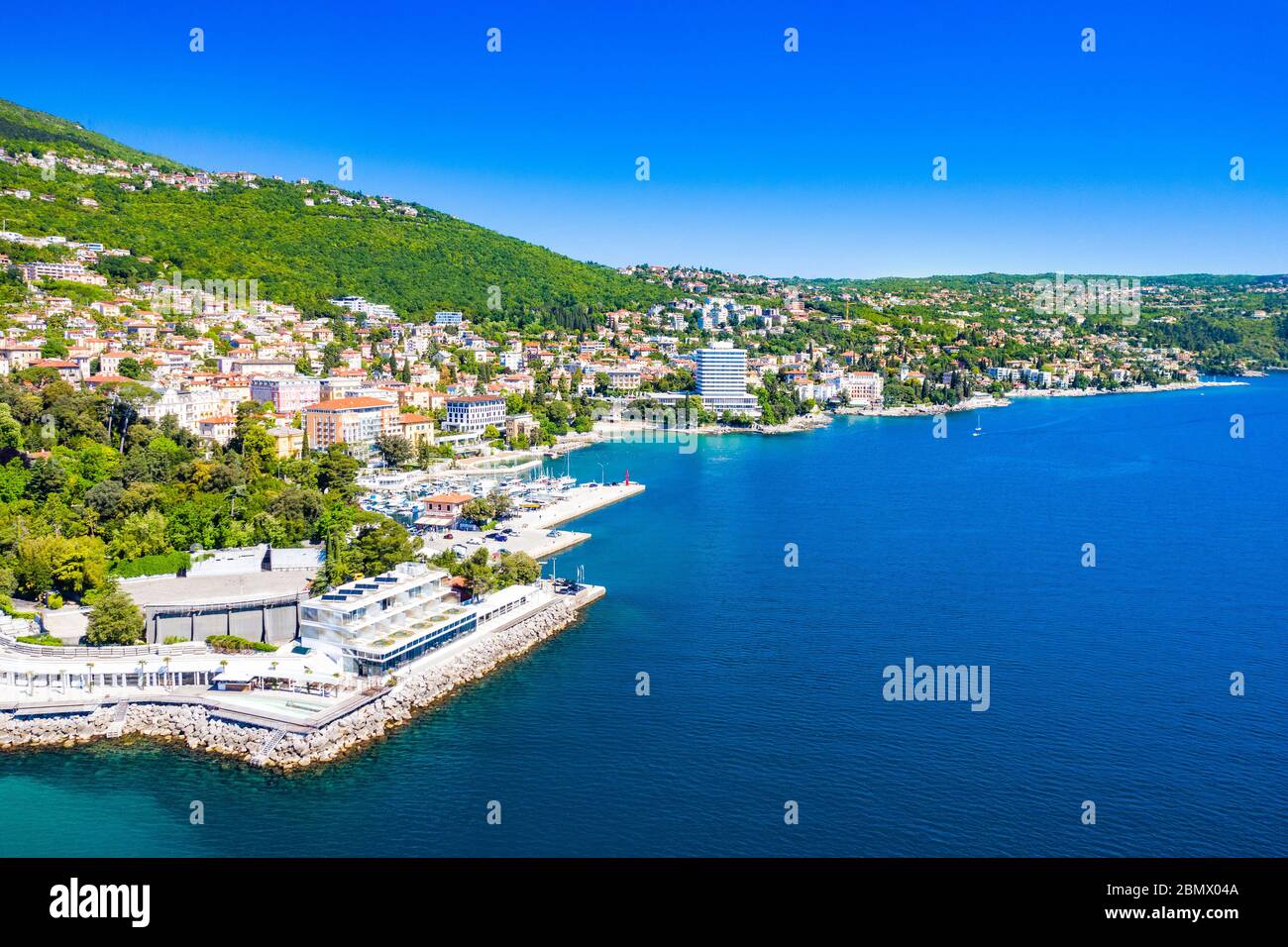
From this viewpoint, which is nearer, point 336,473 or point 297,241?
point 336,473

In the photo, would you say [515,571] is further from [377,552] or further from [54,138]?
[54,138]

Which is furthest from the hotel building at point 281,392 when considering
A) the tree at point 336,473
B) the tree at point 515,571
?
the tree at point 515,571

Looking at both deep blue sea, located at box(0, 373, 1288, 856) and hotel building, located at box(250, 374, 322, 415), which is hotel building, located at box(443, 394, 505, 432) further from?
deep blue sea, located at box(0, 373, 1288, 856)

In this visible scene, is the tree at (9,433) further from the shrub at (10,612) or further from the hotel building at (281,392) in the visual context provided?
the hotel building at (281,392)

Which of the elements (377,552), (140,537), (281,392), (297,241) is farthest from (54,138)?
(377,552)

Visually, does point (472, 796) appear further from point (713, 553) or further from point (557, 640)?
point (713, 553)

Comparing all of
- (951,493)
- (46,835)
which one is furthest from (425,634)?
(951,493)
